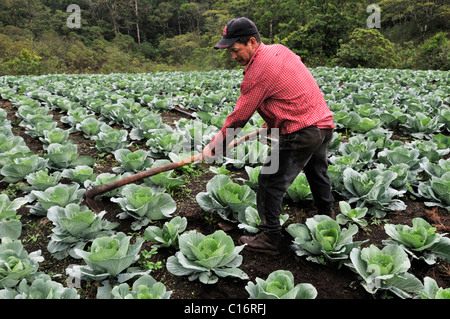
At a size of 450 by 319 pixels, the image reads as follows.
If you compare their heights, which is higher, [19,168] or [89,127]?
[89,127]

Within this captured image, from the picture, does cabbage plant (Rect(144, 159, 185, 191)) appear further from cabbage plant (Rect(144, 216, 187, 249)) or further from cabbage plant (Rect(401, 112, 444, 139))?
cabbage plant (Rect(401, 112, 444, 139))

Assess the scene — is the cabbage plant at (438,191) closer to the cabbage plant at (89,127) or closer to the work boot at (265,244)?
the work boot at (265,244)

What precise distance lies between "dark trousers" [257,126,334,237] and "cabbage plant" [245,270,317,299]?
55cm

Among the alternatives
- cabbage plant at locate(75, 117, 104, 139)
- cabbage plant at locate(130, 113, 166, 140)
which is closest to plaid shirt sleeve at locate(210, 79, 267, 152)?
cabbage plant at locate(130, 113, 166, 140)

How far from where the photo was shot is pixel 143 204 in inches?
107

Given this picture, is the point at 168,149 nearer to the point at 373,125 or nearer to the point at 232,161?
the point at 232,161

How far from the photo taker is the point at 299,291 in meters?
1.92

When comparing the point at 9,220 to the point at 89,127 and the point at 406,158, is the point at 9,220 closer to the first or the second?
the point at 89,127

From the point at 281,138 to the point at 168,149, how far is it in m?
2.34

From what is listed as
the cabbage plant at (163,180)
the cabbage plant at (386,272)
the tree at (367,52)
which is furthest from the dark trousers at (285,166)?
the tree at (367,52)

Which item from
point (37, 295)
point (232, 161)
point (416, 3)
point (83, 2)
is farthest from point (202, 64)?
point (37, 295)

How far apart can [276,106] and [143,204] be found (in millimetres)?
1465

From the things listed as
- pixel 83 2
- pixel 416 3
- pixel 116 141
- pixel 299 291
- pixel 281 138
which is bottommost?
pixel 299 291

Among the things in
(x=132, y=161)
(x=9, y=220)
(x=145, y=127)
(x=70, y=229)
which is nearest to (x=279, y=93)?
(x=70, y=229)
